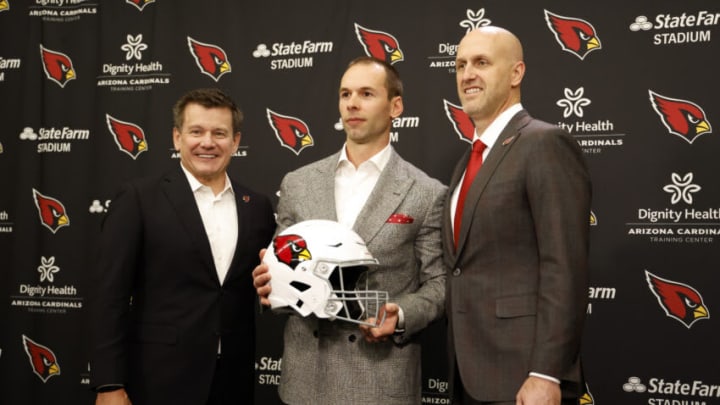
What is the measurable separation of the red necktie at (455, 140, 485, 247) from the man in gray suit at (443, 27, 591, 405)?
0.05 feet

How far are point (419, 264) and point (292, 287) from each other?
58cm

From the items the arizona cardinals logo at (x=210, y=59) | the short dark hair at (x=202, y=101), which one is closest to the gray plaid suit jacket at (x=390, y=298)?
the short dark hair at (x=202, y=101)

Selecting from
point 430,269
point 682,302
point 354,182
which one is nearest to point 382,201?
point 354,182

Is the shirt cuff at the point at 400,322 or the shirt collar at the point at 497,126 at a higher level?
the shirt collar at the point at 497,126

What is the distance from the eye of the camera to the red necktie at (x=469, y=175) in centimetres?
226

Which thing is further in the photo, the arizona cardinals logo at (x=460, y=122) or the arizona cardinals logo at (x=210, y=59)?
the arizona cardinals logo at (x=210, y=59)

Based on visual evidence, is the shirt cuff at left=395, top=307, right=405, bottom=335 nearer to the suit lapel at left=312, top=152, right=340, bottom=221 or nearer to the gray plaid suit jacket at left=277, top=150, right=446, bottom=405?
the gray plaid suit jacket at left=277, top=150, right=446, bottom=405

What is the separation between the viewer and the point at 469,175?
2.30 metres

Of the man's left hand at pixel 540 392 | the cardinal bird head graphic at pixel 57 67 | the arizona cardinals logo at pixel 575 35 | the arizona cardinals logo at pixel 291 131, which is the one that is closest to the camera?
the man's left hand at pixel 540 392

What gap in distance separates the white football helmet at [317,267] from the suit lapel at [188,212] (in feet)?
1.05

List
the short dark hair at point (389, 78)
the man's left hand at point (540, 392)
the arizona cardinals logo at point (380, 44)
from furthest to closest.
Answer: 1. the arizona cardinals logo at point (380, 44)
2. the short dark hair at point (389, 78)
3. the man's left hand at point (540, 392)

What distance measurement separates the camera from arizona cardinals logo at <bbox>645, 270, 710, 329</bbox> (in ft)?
10.6

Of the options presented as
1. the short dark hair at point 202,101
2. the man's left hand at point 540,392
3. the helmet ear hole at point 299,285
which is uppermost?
the short dark hair at point 202,101

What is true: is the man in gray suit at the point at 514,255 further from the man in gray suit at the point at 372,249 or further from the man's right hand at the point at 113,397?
the man's right hand at the point at 113,397
